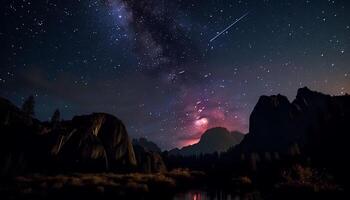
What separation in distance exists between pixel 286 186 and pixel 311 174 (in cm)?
1672

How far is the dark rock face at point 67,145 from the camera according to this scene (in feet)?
199

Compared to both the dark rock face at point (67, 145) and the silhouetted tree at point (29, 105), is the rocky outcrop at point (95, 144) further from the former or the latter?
the silhouetted tree at point (29, 105)

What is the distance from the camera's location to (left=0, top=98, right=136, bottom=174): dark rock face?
2388 inches

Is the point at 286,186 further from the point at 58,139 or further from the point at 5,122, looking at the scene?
the point at 5,122

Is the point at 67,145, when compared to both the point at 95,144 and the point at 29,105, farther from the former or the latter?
the point at 29,105

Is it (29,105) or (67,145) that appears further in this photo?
(29,105)

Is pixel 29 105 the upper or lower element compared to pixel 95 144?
upper

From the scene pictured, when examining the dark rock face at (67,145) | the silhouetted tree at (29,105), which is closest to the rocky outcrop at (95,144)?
the dark rock face at (67,145)

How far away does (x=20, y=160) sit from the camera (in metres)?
Result: 53.3

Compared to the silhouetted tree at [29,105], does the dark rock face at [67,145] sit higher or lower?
lower

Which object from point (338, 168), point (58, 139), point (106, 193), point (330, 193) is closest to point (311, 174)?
point (338, 168)

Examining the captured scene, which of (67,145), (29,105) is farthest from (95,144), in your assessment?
(29,105)

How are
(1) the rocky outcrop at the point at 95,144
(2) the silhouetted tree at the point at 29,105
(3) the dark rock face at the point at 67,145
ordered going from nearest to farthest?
(3) the dark rock face at the point at 67,145, (1) the rocky outcrop at the point at 95,144, (2) the silhouetted tree at the point at 29,105

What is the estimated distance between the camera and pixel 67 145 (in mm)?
70500
